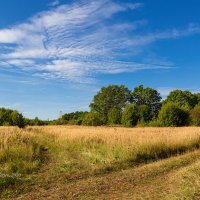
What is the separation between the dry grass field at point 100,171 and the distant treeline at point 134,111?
3155cm

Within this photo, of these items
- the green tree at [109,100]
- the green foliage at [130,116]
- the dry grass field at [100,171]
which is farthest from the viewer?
the green tree at [109,100]

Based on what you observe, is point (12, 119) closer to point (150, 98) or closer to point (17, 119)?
point (17, 119)

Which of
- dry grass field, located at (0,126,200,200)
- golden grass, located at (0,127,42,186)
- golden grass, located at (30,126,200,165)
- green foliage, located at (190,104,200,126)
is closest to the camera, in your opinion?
dry grass field, located at (0,126,200,200)

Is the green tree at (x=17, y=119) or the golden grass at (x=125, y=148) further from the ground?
the green tree at (x=17, y=119)

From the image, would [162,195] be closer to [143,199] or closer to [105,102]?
[143,199]

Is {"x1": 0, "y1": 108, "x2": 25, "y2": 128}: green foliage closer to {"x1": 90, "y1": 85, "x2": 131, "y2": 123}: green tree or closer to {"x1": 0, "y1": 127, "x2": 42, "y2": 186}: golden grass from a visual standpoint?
{"x1": 0, "y1": 127, "x2": 42, "y2": 186}: golden grass

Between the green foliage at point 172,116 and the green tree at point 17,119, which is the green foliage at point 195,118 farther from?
the green tree at point 17,119

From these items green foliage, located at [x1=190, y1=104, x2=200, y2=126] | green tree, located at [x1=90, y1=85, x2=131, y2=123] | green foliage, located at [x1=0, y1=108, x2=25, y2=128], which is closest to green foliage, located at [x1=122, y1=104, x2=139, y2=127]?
green foliage, located at [x1=190, y1=104, x2=200, y2=126]

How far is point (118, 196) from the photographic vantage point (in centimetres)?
809

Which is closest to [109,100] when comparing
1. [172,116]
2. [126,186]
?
[172,116]

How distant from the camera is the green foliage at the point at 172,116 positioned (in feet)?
165

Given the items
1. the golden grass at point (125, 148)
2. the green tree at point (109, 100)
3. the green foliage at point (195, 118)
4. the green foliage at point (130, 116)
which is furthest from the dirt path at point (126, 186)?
the green tree at point (109, 100)

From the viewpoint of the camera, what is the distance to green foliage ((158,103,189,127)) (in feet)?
165

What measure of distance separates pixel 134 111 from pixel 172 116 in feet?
43.2
